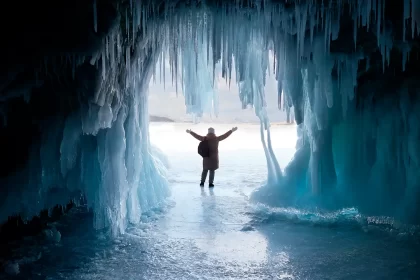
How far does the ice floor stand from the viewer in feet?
13.8

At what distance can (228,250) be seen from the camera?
16.3 feet

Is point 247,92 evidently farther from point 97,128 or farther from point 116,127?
point 97,128

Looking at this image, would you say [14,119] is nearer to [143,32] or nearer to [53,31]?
[53,31]

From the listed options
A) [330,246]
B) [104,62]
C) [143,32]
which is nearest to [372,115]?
[330,246]

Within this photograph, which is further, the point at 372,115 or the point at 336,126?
the point at 336,126

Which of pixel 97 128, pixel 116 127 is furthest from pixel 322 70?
pixel 97 128

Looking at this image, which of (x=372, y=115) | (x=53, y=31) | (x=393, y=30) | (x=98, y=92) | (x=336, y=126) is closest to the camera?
(x=53, y=31)

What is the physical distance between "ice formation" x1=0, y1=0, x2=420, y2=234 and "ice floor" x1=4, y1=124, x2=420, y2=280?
670 mm

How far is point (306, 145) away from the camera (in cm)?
775

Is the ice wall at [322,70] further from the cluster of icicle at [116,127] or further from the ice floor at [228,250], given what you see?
the ice floor at [228,250]

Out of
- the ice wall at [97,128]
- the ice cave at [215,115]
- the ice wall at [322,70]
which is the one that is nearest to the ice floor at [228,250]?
the ice cave at [215,115]

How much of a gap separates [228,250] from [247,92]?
10.9 feet

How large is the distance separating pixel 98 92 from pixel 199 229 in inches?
102

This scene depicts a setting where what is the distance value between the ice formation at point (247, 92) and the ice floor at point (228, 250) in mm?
670
